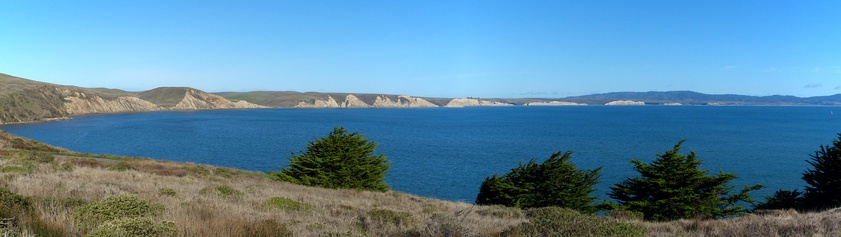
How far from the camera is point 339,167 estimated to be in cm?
2494

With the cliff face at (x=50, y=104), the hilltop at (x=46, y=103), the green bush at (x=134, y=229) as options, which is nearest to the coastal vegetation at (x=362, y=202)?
the green bush at (x=134, y=229)

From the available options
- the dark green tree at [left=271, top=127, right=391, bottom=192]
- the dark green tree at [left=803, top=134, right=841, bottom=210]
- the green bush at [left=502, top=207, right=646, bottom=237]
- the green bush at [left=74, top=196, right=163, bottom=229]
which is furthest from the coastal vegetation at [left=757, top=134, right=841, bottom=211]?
the green bush at [left=74, top=196, right=163, bottom=229]

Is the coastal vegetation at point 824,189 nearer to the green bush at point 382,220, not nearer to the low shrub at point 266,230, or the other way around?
the green bush at point 382,220

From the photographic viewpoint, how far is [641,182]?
19.5 metres

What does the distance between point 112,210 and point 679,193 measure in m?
19.3

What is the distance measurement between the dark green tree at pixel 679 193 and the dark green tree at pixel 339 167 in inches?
481

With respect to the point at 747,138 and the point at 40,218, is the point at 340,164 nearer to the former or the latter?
the point at 40,218

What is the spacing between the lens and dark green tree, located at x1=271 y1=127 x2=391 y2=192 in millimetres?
24594

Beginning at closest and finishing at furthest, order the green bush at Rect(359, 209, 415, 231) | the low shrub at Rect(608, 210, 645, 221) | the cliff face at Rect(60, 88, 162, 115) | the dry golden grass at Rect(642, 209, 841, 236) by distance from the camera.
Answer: the dry golden grass at Rect(642, 209, 841, 236) → the green bush at Rect(359, 209, 415, 231) → the low shrub at Rect(608, 210, 645, 221) → the cliff face at Rect(60, 88, 162, 115)

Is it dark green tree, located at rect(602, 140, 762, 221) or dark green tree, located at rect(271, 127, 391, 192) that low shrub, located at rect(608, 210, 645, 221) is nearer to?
dark green tree, located at rect(602, 140, 762, 221)

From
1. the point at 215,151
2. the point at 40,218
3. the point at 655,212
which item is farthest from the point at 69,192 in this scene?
the point at 215,151

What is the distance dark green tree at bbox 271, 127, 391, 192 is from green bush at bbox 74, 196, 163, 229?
1716 centimetres

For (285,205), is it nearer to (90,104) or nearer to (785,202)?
(785,202)

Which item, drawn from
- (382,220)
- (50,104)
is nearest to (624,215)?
(382,220)
